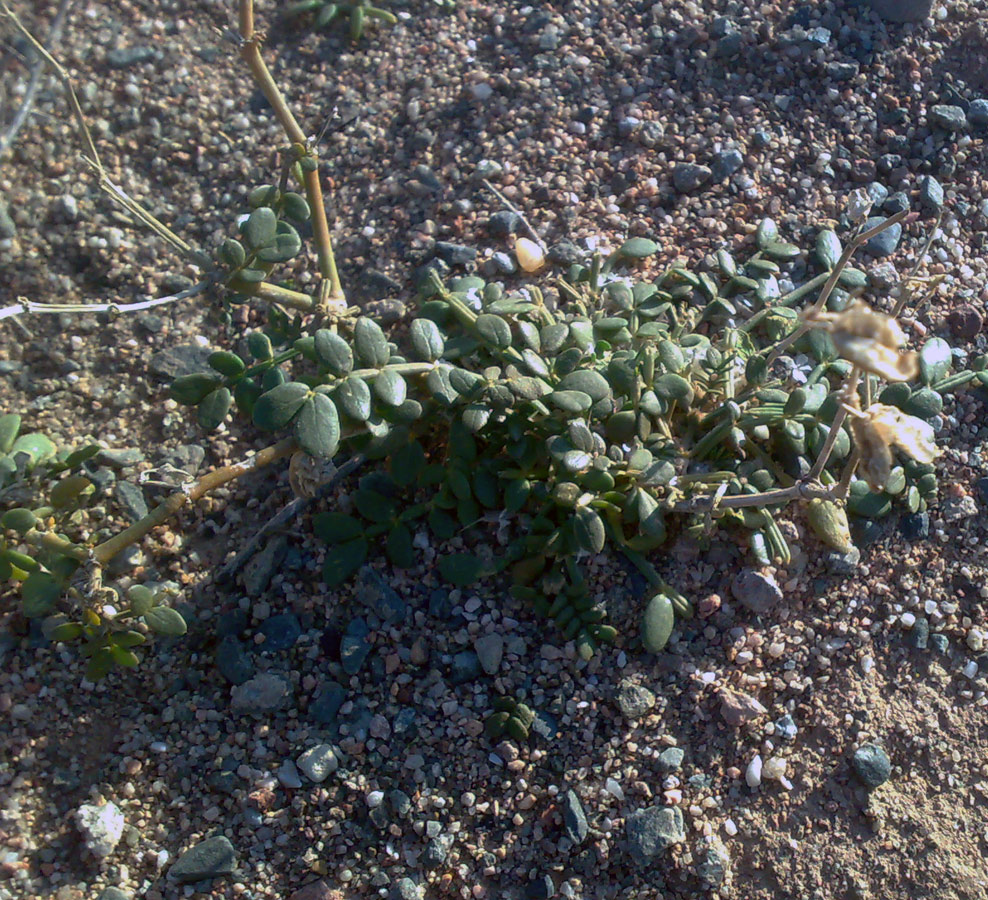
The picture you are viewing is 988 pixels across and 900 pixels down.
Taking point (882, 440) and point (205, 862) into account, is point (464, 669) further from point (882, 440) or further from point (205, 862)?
point (882, 440)

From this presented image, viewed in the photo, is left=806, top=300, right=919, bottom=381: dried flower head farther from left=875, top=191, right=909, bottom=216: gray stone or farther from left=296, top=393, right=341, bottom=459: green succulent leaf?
left=875, top=191, right=909, bottom=216: gray stone

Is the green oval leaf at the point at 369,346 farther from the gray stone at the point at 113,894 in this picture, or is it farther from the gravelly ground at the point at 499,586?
the gray stone at the point at 113,894

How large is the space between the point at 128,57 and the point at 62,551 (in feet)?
5.59

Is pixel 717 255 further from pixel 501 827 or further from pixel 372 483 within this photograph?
pixel 501 827

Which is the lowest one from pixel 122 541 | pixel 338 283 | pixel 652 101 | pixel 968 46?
pixel 122 541

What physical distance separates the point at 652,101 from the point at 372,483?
4.88ft

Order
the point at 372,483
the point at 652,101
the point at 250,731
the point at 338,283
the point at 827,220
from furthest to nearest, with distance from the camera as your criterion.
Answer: the point at 652,101 → the point at 827,220 → the point at 338,283 → the point at 372,483 → the point at 250,731

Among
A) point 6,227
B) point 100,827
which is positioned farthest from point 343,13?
point 100,827

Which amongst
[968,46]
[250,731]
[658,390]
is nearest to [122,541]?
[250,731]

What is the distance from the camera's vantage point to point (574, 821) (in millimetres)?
1990

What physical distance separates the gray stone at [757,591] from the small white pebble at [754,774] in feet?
1.06

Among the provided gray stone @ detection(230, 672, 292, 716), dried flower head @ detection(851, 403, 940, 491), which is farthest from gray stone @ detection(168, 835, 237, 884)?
dried flower head @ detection(851, 403, 940, 491)

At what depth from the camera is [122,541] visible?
2.16m

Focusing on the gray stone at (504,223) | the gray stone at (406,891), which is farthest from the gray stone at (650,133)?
the gray stone at (406,891)
